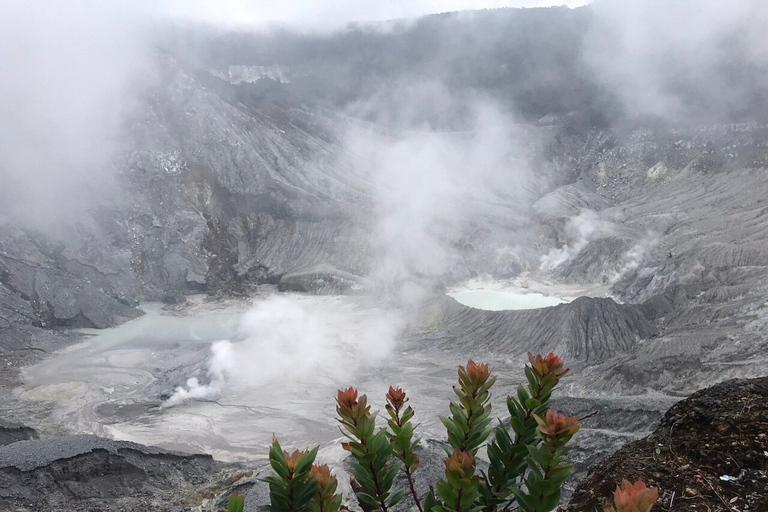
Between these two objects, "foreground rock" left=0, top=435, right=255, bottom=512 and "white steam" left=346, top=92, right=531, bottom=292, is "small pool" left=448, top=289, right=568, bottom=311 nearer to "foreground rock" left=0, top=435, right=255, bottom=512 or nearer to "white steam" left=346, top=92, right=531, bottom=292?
"white steam" left=346, top=92, right=531, bottom=292

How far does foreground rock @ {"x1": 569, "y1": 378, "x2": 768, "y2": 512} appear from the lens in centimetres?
340

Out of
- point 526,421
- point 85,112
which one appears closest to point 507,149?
point 85,112

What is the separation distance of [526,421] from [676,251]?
39077 mm

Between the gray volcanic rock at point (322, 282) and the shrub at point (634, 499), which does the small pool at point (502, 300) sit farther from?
the shrub at point (634, 499)

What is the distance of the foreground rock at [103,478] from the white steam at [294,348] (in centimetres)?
787

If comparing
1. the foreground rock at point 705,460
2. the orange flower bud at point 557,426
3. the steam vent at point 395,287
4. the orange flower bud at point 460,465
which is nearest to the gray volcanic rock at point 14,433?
the steam vent at point 395,287

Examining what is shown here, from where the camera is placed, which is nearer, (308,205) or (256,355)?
(256,355)

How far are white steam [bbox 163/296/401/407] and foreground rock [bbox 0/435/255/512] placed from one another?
310 inches

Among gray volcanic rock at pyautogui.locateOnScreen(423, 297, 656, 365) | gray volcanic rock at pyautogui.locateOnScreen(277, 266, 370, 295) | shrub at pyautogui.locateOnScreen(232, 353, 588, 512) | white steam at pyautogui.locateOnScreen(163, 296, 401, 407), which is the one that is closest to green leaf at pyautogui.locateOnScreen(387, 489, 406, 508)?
shrub at pyautogui.locateOnScreen(232, 353, 588, 512)

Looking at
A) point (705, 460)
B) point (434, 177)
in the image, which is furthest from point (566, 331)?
point (434, 177)

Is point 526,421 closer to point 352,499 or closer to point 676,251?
point 352,499

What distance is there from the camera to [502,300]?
3656 centimetres

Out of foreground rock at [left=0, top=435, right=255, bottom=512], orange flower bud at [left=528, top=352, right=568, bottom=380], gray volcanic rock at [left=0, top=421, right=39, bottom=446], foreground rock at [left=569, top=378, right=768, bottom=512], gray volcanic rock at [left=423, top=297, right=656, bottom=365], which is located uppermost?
orange flower bud at [left=528, top=352, right=568, bottom=380]

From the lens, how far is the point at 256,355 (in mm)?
27250
